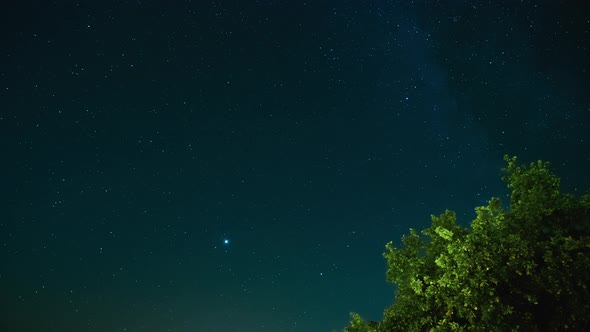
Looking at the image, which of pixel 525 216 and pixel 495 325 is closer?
pixel 495 325

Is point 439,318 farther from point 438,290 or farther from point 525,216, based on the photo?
point 525,216

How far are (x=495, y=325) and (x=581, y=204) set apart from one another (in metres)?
4.92

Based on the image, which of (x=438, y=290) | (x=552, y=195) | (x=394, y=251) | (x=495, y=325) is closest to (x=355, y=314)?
(x=394, y=251)

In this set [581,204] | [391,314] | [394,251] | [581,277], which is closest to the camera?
[581,277]

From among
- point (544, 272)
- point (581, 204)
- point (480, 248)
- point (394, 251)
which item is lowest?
point (544, 272)

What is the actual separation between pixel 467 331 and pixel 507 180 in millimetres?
6072

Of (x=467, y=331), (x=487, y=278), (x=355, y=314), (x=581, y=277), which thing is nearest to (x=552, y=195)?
(x=581, y=277)

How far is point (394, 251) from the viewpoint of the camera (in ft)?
57.4

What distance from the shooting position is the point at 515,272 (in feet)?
44.2

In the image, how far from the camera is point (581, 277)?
13000 millimetres

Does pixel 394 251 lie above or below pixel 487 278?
above

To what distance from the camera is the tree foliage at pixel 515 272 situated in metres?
13.1

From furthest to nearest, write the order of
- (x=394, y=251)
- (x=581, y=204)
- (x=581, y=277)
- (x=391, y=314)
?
(x=394, y=251)
(x=391, y=314)
(x=581, y=204)
(x=581, y=277)

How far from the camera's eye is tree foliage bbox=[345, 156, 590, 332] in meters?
13.1
